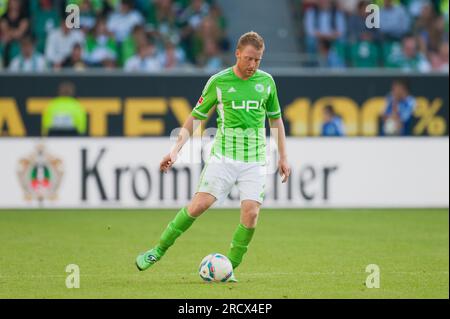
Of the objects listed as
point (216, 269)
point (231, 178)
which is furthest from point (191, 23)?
point (216, 269)

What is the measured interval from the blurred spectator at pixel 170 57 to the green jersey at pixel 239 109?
10742mm

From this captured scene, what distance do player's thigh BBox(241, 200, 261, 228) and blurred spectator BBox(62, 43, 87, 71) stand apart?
10336mm

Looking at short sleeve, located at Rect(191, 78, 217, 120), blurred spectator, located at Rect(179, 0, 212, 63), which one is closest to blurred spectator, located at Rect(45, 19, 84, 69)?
blurred spectator, located at Rect(179, 0, 212, 63)

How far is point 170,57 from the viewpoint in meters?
20.3

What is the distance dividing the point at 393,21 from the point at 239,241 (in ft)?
42.4

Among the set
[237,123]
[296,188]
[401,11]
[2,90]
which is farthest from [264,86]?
[401,11]

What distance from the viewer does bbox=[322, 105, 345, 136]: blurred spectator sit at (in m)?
19.0

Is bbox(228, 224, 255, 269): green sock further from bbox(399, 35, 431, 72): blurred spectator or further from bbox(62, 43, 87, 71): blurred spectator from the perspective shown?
bbox(399, 35, 431, 72): blurred spectator

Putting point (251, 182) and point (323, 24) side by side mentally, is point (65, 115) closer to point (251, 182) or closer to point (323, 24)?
point (323, 24)

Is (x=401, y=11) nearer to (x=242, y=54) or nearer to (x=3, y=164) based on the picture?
(x=3, y=164)

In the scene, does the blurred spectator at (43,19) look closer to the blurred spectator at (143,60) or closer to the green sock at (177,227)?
the blurred spectator at (143,60)

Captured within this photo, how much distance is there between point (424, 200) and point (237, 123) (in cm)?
966

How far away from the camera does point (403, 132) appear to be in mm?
19328

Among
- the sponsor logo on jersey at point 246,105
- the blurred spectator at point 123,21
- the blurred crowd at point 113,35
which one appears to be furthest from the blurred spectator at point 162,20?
the sponsor logo on jersey at point 246,105
